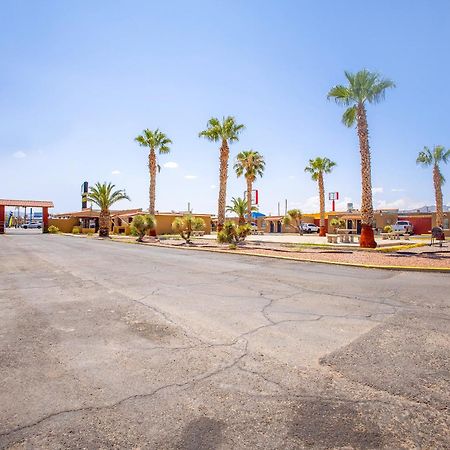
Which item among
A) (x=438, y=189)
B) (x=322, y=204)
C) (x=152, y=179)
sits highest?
(x=152, y=179)

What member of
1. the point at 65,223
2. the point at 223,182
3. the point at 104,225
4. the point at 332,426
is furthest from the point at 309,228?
the point at 332,426

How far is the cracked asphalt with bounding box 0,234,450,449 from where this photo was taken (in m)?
2.45

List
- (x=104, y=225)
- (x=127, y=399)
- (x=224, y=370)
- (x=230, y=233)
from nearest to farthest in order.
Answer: (x=127, y=399)
(x=224, y=370)
(x=230, y=233)
(x=104, y=225)

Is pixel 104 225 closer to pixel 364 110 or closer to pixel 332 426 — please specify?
pixel 364 110

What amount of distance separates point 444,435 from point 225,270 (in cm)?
898

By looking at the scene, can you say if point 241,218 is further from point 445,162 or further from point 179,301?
point 445,162

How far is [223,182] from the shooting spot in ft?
101

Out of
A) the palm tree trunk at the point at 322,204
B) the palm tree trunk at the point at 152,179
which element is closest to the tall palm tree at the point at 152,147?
the palm tree trunk at the point at 152,179

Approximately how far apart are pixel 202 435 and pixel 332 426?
998 mm

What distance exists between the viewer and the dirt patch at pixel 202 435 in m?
2.29

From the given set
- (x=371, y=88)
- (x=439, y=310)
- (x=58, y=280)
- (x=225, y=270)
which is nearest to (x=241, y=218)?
(x=371, y=88)

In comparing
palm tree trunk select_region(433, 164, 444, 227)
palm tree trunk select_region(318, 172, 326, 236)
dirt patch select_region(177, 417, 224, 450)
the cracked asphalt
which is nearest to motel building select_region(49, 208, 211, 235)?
palm tree trunk select_region(318, 172, 326, 236)

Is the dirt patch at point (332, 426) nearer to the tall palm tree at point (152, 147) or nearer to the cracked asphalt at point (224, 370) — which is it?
the cracked asphalt at point (224, 370)

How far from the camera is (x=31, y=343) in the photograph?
4.29 meters
